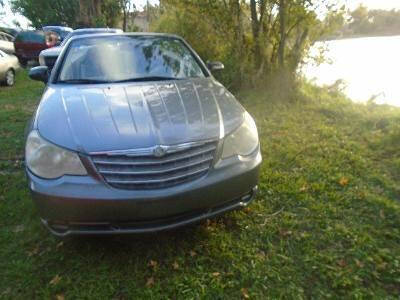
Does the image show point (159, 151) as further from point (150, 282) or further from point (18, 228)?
point (18, 228)

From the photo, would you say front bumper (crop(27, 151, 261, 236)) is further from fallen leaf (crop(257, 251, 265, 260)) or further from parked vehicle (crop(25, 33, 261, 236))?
fallen leaf (crop(257, 251, 265, 260))

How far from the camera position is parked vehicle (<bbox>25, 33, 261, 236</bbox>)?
2.14 meters

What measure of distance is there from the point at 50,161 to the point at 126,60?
1641mm

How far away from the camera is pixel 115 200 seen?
2090 mm

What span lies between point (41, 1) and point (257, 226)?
29617mm

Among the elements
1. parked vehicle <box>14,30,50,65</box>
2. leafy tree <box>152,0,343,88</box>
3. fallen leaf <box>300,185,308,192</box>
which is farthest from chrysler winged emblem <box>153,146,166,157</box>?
parked vehicle <box>14,30,50,65</box>

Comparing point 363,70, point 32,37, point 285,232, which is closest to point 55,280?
point 285,232

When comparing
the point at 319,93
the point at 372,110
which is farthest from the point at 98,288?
the point at 319,93

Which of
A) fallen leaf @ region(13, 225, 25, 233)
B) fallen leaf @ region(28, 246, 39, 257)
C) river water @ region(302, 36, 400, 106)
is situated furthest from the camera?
river water @ region(302, 36, 400, 106)

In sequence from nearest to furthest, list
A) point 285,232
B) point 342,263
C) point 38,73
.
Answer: point 342,263 < point 285,232 < point 38,73

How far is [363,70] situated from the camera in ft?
27.7

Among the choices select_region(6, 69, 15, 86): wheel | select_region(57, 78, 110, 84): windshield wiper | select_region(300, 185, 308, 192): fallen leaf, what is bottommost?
select_region(6, 69, 15, 86): wheel

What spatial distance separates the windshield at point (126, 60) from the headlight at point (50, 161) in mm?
1093

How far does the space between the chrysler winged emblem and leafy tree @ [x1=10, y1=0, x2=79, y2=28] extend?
27.7 meters
